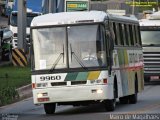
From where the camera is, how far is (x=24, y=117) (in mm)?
19312

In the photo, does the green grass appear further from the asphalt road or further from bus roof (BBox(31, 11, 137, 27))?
bus roof (BBox(31, 11, 137, 27))

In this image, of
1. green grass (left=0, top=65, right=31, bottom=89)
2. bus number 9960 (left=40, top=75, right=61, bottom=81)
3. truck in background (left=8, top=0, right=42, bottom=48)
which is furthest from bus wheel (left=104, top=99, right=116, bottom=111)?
truck in background (left=8, top=0, right=42, bottom=48)

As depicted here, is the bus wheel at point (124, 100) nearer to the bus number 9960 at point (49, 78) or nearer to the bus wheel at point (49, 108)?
the bus wheel at point (49, 108)

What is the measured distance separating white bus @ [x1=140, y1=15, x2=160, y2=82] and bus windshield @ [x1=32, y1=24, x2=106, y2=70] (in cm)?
1442

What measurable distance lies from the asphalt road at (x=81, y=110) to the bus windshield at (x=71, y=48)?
4.55 feet

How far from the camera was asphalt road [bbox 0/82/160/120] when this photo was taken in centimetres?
1895

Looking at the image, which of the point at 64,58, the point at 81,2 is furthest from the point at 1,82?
the point at 81,2

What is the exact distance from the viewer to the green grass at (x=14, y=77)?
1171 inches

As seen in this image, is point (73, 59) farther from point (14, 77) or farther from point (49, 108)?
point (14, 77)

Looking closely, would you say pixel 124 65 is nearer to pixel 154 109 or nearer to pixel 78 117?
pixel 154 109

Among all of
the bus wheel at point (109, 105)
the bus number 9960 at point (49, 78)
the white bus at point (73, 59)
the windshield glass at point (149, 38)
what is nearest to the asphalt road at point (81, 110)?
the bus wheel at point (109, 105)

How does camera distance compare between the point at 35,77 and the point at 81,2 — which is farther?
the point at 81,2

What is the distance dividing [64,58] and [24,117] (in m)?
1.95

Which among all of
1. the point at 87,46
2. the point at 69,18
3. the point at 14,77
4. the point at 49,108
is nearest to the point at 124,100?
the point at 49,108
